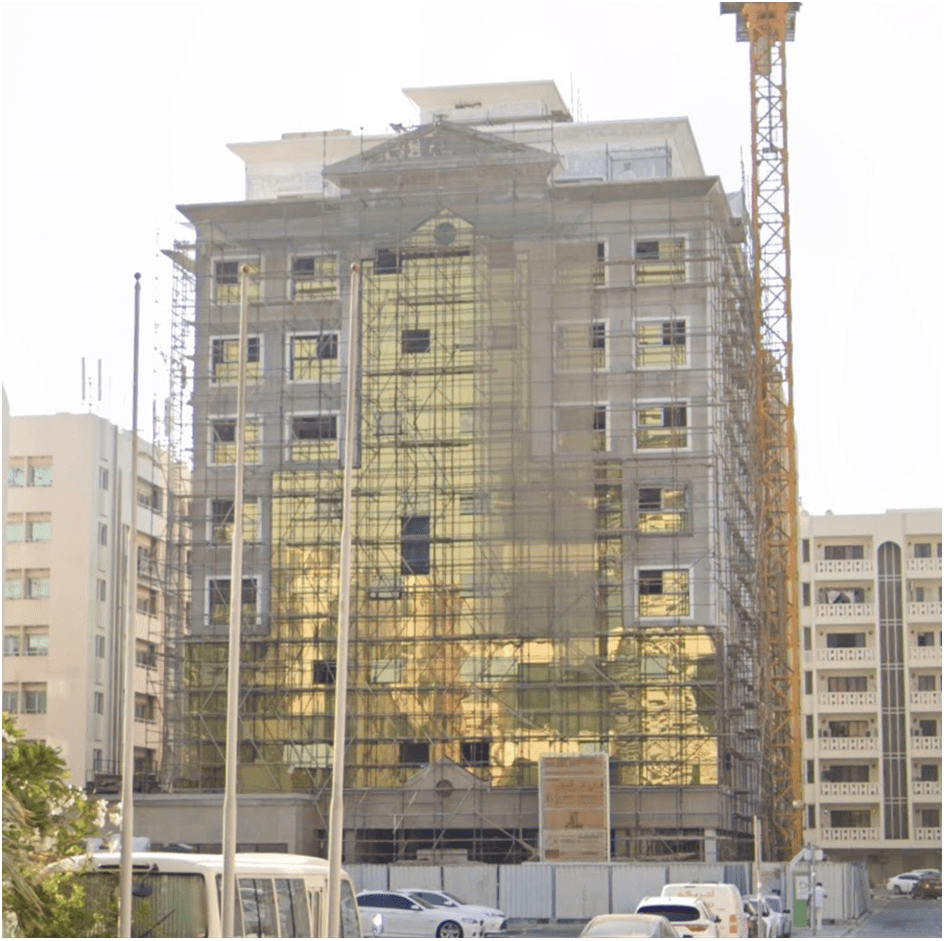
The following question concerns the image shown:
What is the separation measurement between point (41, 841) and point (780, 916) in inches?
1245

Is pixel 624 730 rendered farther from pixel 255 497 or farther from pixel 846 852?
pixel 846 852

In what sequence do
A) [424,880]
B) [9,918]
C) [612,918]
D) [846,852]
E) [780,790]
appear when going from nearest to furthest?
[9,918], [612,918], [424,880], [780,790], [846,852]

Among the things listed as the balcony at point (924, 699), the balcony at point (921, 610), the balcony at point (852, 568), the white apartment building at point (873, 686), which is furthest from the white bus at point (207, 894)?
the balcony at point (852, 568)

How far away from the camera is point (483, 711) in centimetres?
5612

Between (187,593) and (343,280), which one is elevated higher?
(343,280)

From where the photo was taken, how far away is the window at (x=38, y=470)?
72.8 m

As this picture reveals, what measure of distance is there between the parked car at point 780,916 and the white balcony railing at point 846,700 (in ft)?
119

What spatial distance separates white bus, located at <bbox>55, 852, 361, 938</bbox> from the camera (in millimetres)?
18594

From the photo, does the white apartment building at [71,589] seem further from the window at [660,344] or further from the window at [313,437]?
the window at [660,344]

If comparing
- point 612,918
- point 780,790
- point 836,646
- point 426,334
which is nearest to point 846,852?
point 836,646

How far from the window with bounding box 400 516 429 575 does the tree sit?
37740 mm

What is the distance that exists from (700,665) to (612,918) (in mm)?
28949

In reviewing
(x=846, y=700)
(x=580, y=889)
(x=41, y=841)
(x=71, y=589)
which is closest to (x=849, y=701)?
(x=846, y=700)

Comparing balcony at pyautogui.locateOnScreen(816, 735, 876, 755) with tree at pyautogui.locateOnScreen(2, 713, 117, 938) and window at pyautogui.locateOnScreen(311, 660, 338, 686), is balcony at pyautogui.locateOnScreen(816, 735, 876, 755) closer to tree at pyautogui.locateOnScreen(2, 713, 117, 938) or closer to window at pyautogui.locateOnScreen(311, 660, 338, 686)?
window at pyautogui.locateOnScreen(311, 660, 338, 686)
